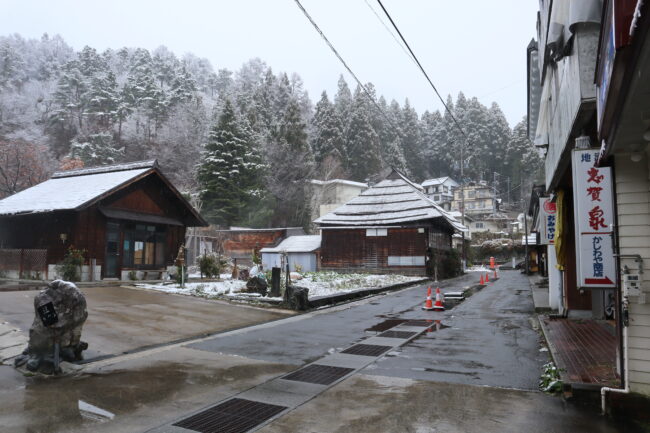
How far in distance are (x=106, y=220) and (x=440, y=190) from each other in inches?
2553

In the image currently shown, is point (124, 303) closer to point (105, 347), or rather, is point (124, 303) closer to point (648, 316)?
point (105, 347)

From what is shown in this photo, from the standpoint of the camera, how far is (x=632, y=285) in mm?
4730

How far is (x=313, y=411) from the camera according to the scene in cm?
481

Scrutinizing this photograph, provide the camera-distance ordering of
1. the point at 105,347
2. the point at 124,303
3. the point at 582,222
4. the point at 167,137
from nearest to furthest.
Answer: the point at 582,222 < the point at 105,347 < the point at 124,303 < the point at 167,137

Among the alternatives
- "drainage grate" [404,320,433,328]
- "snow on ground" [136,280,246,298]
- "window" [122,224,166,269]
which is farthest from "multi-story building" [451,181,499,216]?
"drainage grate" [404,320,433,328]

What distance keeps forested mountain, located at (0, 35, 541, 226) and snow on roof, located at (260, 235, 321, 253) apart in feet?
26.9

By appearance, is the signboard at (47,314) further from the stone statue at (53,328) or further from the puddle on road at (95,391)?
the puddle on road at (95,391)

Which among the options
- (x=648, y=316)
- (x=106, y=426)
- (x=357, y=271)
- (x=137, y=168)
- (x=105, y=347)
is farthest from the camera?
(x=357, y=271)

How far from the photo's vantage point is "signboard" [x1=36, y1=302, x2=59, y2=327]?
623 cm

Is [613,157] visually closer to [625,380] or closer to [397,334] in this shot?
[625,380]

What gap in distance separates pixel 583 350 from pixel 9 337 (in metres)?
10.5

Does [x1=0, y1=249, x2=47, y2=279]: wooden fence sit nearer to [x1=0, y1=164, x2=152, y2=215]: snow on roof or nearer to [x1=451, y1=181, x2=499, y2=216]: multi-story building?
[x1=0, y1=164, x2=152, y2=215]: snow on roof

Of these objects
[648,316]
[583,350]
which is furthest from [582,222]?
[583,350]

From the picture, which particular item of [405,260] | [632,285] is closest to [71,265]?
[632,285]
